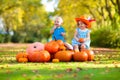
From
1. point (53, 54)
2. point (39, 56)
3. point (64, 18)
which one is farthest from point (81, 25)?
point (64, 18)

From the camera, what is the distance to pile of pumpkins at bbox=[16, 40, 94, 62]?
452 inches

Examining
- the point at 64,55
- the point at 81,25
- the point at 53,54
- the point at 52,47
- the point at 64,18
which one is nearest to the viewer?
the point at 64,55

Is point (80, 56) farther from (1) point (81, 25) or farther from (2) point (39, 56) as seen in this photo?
(1) point (81, 25)

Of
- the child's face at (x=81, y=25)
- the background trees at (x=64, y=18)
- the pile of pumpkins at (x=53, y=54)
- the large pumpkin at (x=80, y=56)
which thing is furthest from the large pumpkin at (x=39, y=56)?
the background trees at (x=64, y=18)

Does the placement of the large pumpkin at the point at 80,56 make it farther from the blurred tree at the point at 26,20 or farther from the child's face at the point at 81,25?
the blurred tree at the point at 26,20

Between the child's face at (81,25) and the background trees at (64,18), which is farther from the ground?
the background trees at (64,18)

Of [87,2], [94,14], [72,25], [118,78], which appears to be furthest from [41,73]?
[72,25]

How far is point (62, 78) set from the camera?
7.74 m

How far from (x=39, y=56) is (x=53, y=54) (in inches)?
27.5

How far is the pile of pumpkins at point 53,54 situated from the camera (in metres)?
11.5

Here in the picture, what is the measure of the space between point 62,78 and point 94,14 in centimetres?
3896

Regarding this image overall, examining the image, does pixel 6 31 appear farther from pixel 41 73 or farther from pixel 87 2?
pixel 41 73

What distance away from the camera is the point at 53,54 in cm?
1198

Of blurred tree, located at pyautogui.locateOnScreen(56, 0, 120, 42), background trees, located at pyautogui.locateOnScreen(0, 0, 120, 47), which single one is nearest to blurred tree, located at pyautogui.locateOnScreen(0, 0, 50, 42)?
background trees, located at pyautogui.locateOnScreen(0, 0, 120, 47)
